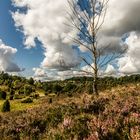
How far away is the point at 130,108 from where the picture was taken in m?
7.79

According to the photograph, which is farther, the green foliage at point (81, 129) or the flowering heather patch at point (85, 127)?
the green foliage at point (81, 129)

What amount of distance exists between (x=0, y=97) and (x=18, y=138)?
9533 centimetres

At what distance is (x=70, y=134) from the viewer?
21.2 feet

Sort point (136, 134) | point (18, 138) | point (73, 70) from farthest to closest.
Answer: point (73, 70)
point (18, 138)
point (136, 134)

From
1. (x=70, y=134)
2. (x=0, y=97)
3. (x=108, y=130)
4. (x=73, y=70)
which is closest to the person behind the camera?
(x=108, y=130)

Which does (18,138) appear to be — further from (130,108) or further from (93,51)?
(93,51)

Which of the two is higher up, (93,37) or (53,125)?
(93,37)

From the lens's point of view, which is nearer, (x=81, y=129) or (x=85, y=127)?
(x=81, y=129)

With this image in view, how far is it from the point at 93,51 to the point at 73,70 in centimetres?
230

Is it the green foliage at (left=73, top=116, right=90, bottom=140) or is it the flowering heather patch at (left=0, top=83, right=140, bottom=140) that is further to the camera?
the green foliage at (left=73, top=116, right=90, bottom=140)

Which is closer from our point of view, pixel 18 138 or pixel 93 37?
pixel 18 138

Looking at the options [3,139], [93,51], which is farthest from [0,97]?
[3,139]

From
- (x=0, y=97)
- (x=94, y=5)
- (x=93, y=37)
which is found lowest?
(x=0, y=97)

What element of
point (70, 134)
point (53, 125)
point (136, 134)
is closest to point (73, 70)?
point (53, 125)
